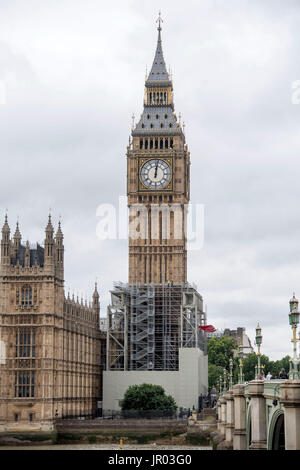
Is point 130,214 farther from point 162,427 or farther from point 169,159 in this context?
point 162,427

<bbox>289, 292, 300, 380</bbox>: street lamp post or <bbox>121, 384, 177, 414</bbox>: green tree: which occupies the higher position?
<bbox>289, 292, 300, 380</bbox>: street lamp post

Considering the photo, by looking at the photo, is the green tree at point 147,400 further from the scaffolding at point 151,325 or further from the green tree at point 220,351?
the green tree at point 220,351

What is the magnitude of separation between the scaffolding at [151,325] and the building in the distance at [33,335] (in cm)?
1451

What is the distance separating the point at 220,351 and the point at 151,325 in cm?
4813

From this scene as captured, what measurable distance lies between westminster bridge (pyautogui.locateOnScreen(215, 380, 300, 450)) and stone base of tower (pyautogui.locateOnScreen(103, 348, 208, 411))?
35.1 m

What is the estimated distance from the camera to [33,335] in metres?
106

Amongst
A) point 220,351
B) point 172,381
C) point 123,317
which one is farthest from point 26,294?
point 220,351

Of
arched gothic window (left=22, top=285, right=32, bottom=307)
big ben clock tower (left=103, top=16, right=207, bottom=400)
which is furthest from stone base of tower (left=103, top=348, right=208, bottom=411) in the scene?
arched gothic window (left=22, top=285, right=32, bottom=307)

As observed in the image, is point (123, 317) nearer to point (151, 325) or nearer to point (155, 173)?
point (151, 325)

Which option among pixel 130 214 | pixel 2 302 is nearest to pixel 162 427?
pixel 2 302

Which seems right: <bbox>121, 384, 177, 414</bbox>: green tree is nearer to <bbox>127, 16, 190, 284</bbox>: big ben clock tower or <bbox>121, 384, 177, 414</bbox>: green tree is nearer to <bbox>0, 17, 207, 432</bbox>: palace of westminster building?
<bbox>0, 17, 207, 432</bbox>: palace of westminster building

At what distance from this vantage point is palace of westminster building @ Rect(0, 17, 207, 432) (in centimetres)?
10500
